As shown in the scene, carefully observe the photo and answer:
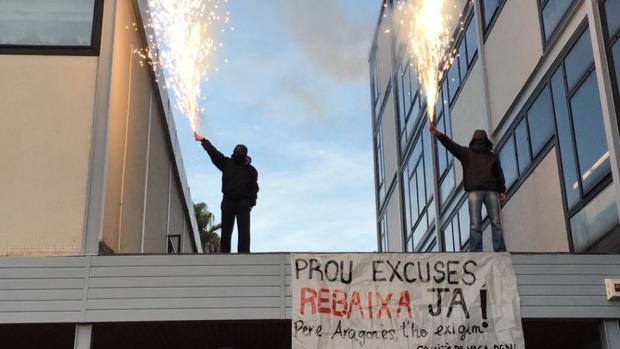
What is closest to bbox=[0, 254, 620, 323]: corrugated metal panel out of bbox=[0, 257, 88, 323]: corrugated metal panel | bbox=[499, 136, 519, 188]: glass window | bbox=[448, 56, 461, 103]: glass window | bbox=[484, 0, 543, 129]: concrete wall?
bbox=[0, 257, 88, 323]: corrugated metal panel

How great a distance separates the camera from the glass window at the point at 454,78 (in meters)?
16.8

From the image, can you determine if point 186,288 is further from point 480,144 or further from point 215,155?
point 480,144

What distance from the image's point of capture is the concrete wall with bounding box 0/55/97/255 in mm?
8531

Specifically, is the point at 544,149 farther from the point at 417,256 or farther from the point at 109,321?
the point at 109,321

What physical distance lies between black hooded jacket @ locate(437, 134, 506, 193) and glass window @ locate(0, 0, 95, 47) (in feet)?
14.6

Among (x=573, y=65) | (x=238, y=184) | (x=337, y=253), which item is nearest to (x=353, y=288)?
(x=337, y=253)

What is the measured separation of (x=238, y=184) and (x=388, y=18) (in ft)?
51.3

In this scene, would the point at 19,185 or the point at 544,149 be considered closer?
the point at 19,185

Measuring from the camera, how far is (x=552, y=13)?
11578 mm

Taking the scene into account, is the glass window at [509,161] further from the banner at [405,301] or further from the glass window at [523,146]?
the banner at [405,301]

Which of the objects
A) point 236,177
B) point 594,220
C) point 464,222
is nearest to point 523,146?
point 594,220

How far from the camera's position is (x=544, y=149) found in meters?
11.9

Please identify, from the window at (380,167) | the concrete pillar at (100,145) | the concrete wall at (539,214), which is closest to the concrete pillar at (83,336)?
the concrete pillar at (100,145)

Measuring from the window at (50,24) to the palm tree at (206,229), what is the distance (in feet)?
67.4
